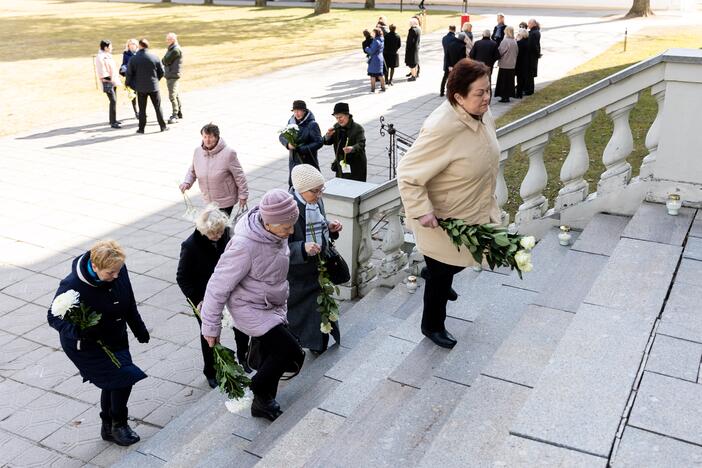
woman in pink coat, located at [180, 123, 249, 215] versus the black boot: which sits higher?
woman in pink coat, located at [180, 123, 249, 215]

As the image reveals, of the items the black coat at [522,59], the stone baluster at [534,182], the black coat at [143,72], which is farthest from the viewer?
the black coat at [522,59]

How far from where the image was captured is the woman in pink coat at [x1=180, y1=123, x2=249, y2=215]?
7715 mm

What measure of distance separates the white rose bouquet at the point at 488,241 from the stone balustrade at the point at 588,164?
185 cm

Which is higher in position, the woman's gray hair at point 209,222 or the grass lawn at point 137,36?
the woman's gray hair at point 209,222

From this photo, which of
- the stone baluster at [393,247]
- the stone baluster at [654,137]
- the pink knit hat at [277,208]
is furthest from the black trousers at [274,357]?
the stone baluster at [654,137]

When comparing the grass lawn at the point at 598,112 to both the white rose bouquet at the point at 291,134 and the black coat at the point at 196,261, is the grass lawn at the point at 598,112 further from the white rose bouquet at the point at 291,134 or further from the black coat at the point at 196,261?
the black coat at the point at 196,261

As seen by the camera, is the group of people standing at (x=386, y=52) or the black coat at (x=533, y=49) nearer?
the black coat at (x=533, y=49)

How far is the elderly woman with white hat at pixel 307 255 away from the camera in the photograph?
541 centimetres

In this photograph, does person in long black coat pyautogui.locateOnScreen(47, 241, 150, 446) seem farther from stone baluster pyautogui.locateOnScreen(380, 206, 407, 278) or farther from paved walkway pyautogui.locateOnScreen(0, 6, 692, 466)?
stone baluster pyautogui.locateOnScreen(380, 206, 407, 278)

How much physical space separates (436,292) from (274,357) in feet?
3.66

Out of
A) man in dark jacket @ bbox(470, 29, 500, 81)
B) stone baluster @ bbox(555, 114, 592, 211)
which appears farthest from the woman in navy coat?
stone baluster @ bbox(555, 114, 592, 211)

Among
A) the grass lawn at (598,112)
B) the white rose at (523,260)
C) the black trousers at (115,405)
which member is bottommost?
the black trousers at (115,405)

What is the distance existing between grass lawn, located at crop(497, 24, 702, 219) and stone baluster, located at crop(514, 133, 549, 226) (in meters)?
2.94

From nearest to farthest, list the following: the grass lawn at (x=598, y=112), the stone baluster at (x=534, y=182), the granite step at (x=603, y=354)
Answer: the granite step at (x=603, y=354) → the stone baluster at (x=534, y=182) → the grass lawn at (x=598, y=112)
